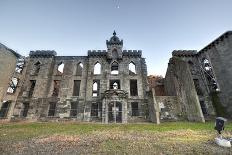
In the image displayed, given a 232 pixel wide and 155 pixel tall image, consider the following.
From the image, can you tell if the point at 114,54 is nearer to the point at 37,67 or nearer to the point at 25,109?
the point at 37,67

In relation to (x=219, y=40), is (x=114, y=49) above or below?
above

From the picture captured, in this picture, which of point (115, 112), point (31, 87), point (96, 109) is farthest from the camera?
point (31, 87)

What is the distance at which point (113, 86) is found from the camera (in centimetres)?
2666

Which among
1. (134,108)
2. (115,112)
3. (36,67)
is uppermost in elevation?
(36,67)

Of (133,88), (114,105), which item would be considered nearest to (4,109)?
(114,105)

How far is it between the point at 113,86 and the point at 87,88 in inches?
176

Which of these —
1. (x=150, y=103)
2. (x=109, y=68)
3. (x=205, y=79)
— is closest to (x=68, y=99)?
(x=109, y=68)

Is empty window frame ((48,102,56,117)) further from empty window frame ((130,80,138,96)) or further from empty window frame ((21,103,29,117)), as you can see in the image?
empty window frame ((130,80,138,96))

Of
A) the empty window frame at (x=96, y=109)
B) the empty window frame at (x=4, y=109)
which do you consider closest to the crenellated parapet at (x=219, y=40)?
the empty window frame at (x=96, y=109)

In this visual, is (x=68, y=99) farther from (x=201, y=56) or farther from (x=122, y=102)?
(x=201, y=56)

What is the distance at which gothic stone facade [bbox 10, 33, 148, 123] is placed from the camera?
22.8 m

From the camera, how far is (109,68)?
26.6 metres

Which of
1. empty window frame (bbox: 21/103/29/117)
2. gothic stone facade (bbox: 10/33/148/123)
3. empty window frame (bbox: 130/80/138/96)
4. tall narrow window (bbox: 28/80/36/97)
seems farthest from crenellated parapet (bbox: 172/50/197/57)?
Result: empty window frame (bbox: 21/103/29/117)

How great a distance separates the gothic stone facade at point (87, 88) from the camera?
74.9 ft
